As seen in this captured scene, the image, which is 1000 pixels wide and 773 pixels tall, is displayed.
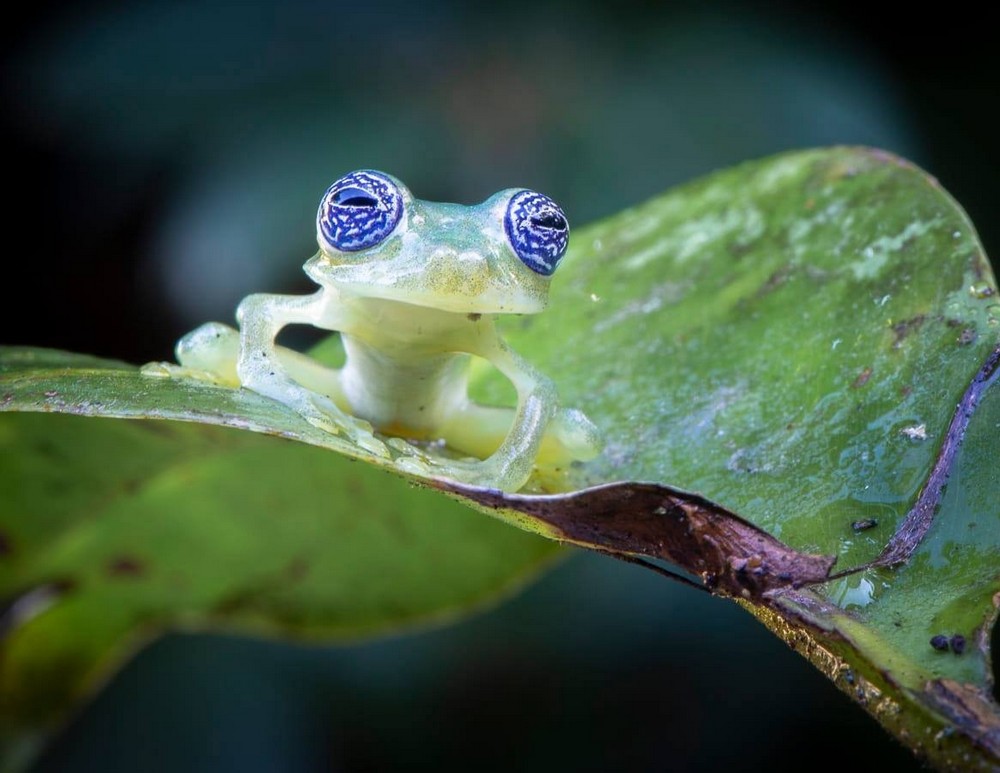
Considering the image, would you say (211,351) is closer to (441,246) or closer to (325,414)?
(325,414)

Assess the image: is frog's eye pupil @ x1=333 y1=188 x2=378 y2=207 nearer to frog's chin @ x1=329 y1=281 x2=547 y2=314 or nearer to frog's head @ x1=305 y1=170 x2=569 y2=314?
frog's head @ x1=305 y1=170 x2=569 y2=314

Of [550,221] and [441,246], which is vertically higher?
[550,221]

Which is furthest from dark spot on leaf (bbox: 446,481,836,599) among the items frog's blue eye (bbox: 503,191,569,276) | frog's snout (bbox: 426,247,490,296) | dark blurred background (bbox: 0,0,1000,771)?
dark blurred background (bbox: 0,0,1000,771)

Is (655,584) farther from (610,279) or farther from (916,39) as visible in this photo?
(916,39)

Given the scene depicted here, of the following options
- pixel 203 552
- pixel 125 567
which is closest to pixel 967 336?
pixel 203 552

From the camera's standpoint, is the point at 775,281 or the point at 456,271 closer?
the point at 456,271

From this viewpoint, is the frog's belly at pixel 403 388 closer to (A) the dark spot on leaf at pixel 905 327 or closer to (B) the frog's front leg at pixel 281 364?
(B) the frog's front leg at pixel 281 364
